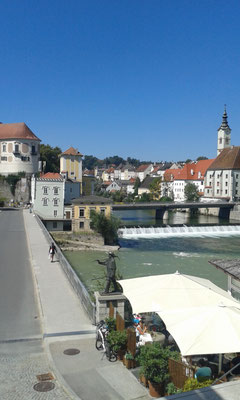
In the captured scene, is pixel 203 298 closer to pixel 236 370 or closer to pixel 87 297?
pixel 236 370

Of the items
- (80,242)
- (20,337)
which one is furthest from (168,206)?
(20,337)

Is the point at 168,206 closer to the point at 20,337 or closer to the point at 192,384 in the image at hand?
the point at 20,337

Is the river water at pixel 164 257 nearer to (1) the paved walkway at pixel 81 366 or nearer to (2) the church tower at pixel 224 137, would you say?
(1) the paved walkway at pixel 81 366

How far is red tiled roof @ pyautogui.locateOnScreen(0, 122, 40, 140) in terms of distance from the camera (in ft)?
247

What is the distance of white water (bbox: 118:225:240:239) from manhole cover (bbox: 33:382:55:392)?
43419 millimetres

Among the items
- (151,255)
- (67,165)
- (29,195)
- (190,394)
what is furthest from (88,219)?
(190,394)

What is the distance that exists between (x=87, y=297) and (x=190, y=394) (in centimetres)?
613

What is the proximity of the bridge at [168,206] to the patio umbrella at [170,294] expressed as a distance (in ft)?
175

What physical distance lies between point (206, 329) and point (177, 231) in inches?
1897

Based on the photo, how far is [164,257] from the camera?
37.7m

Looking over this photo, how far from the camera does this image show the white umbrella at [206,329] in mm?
6973

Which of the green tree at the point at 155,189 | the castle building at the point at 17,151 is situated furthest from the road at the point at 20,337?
the green tree at the point at 155,189

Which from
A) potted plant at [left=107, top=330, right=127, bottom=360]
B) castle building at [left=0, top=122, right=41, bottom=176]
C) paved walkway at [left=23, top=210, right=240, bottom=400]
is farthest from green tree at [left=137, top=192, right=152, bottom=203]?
potted plant at [left=107, top=330, right=127, bottom=360]

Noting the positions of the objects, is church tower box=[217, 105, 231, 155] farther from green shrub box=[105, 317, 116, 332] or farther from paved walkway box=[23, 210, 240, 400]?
green shrub box=[105, 317, 116, 332]
